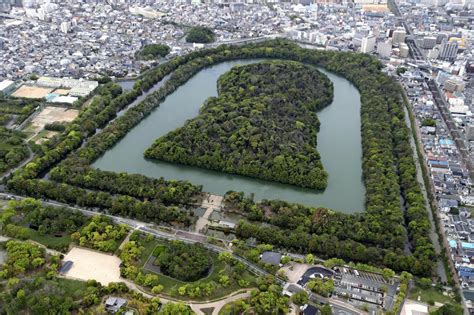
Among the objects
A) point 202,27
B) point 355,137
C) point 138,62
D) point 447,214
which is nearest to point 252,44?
point 202,27

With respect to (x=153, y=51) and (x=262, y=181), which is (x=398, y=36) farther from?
(x=262, y=181)

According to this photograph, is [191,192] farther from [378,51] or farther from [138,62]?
[378,51]

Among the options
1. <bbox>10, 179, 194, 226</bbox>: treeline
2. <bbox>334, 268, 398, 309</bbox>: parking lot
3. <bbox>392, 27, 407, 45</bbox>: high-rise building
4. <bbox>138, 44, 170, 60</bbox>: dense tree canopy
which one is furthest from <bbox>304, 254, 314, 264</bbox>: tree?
<bbox>392, 27, 407, 45</bbox>: high-rise building

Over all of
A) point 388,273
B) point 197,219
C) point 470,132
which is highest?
point 470,132

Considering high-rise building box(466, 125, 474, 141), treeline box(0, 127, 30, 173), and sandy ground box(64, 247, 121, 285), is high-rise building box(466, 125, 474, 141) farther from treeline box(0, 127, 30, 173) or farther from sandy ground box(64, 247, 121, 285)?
treeline box(0, 127, 30, 173)

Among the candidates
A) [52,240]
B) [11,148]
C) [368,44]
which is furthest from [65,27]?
[52,240]
